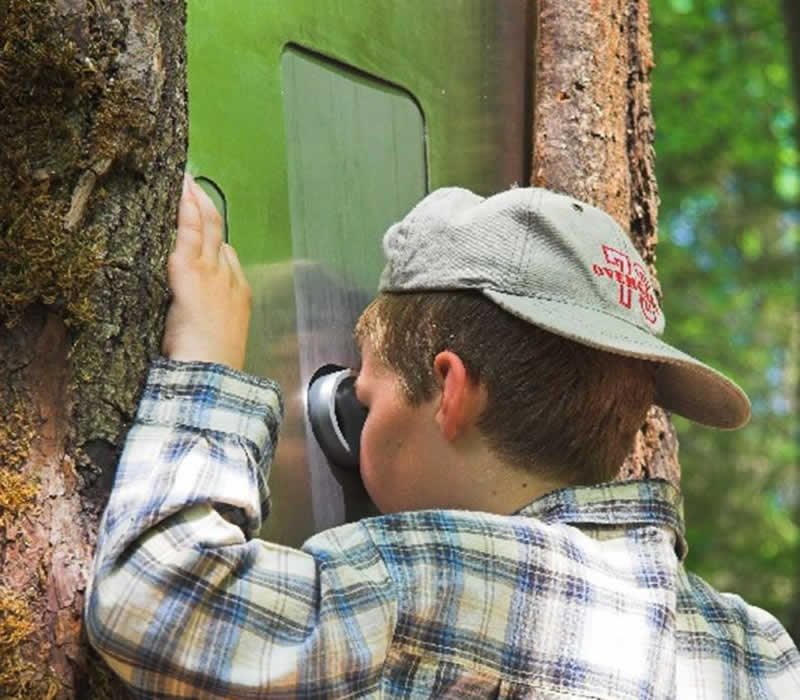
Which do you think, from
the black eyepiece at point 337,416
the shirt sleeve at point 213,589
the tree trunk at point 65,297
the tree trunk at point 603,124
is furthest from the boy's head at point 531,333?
the tree trunk at point 603,124

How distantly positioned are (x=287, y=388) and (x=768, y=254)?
10462mm

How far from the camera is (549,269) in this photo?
2074 millimetres

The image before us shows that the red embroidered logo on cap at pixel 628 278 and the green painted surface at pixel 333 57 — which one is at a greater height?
the green painted surface at pixel 333 57

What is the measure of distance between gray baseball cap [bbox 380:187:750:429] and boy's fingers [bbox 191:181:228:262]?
11.4 inches

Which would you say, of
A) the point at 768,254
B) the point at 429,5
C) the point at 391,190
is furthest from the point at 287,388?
the point at 768,254

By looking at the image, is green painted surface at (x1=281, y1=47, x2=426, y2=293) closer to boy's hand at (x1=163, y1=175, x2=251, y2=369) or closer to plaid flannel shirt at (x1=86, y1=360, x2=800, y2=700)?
boy's hand at (x1=163, y1=175, x2=251, y2=369)

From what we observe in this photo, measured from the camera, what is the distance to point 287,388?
2418 millimetres

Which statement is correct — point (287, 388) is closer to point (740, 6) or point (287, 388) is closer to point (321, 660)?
point (321, 660)

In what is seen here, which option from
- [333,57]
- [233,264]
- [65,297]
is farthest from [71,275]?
[333,57]

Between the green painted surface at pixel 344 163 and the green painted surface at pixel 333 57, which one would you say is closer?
the green painted surface at pixel 333 57

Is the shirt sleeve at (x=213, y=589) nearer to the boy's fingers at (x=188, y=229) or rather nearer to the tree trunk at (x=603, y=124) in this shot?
the boy's fingers at (x=188, y=229)

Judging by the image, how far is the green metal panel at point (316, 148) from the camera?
240 centimetres

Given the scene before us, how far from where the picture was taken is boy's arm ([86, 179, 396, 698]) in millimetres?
1709

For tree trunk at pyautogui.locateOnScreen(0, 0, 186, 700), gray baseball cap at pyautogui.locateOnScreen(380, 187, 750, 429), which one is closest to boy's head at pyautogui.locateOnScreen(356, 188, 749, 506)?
gray baseball cap at pyautogui.locateOnScreen(380, 187, 750, 429)
